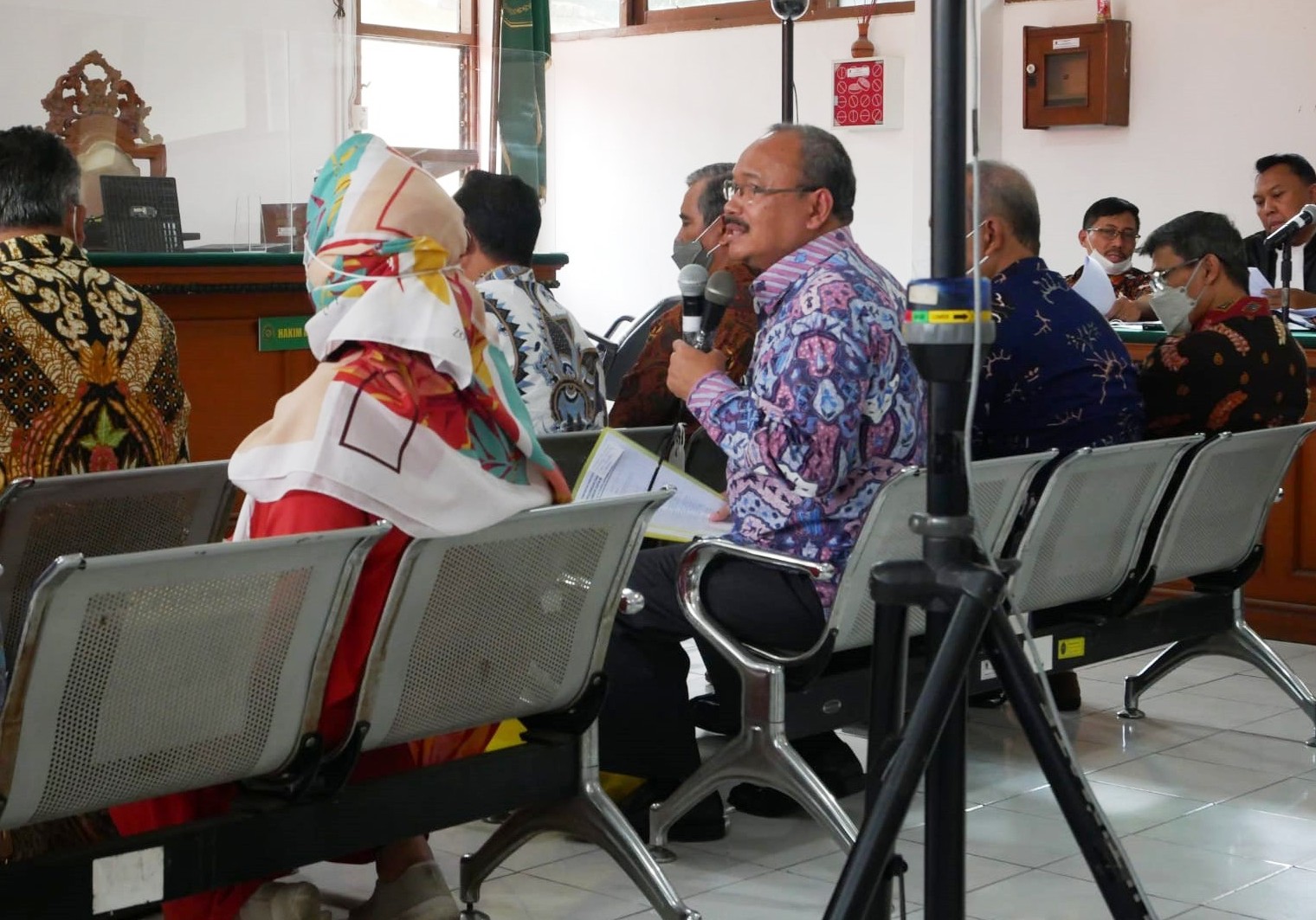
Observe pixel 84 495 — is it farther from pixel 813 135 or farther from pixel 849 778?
pixel 849 778

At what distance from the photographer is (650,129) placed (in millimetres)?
10383

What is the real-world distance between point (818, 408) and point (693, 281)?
40 cm

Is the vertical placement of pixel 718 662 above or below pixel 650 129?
A: below

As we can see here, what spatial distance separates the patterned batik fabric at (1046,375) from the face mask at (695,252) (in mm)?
865

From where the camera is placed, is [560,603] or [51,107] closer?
[560,603]

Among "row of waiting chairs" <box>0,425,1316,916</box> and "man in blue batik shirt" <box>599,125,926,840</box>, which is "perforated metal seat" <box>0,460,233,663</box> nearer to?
"row of waiting chairs" <box>0,425,1316,916</box>

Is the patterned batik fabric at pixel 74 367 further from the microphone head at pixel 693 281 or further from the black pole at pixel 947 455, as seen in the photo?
the black pole at pixel 947 455

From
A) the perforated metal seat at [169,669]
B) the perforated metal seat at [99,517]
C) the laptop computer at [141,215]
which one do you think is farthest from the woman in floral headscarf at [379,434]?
the laptop computer at [141,215]

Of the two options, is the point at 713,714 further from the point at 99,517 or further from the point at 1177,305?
the point at 1177,305

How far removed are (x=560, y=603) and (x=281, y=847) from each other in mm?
503

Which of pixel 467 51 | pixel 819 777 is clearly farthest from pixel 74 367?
pixel 467 51

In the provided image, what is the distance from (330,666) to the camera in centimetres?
217

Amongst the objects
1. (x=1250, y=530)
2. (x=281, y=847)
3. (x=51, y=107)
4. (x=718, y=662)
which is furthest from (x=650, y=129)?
(x=281, y=847)

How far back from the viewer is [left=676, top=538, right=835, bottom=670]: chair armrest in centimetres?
280
